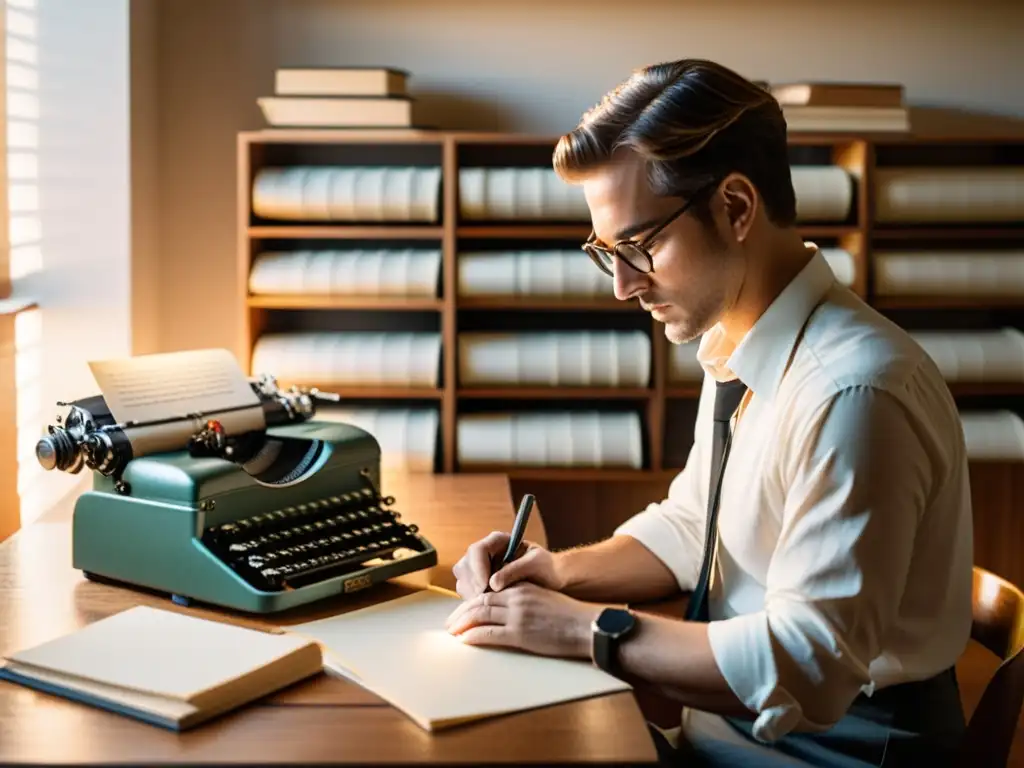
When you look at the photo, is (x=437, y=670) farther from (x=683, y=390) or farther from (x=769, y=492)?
(x=683, y=390)

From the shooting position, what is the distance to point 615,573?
2.11 meters

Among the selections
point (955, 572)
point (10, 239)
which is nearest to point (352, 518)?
point (955, 572)

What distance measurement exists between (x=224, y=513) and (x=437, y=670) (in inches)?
21.4

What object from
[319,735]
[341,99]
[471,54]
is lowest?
[319,735]

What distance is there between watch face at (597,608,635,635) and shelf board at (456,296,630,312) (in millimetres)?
2029

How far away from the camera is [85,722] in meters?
1.50

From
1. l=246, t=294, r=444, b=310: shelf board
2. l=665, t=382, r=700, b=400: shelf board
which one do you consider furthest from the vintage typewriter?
l=665, t=382, r=700, b=400: shelf board

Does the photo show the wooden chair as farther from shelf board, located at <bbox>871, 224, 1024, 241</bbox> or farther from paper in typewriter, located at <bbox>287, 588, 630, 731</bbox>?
shelf board, located at <bbox>871, 224, 1024, 241</bbox>

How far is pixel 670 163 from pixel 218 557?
0.88 metres

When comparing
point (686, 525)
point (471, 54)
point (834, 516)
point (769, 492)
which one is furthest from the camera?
point (471, 54)

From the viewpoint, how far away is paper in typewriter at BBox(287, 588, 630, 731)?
1.53m

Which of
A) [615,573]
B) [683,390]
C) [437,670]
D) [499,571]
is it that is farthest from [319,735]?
[683,390]

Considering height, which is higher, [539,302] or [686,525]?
[539,302]

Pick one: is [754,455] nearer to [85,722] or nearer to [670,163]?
[670,163]
